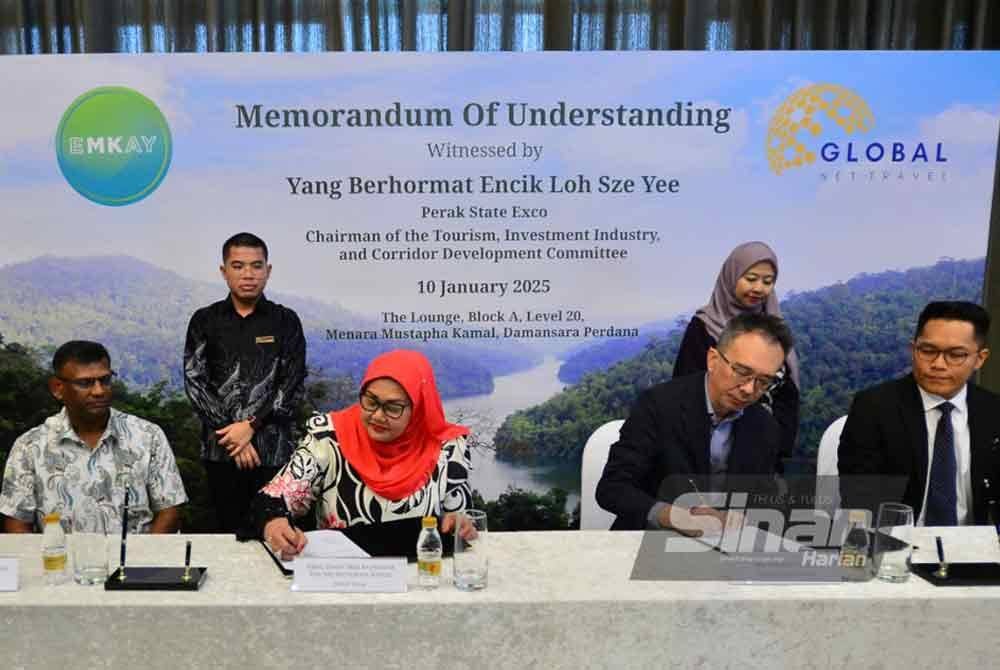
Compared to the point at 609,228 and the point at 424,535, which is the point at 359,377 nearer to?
the point at 609,228

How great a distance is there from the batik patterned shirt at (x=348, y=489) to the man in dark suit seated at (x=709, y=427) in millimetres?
403

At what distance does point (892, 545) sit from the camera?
1.71 metres

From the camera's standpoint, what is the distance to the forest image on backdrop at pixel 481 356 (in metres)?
3.56

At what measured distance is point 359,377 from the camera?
3.67 m

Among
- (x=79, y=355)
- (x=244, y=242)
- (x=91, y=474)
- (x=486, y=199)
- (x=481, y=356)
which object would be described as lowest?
(x=91, y=474)

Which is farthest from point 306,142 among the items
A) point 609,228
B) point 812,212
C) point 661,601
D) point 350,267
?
point 661,601

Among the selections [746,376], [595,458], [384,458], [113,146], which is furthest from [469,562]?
[113,146]

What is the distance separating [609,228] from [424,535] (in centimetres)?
214

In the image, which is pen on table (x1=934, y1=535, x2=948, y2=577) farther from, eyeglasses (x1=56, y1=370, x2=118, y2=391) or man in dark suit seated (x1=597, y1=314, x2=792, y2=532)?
eyeglasses (x1=56, y1=370, x2=118, y2=391)

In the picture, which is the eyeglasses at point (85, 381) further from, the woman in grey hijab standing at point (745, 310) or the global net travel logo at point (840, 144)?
the global net travel logo at point (840, 144)

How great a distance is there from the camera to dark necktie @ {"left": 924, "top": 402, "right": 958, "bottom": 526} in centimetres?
242

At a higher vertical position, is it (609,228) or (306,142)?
(306,142)

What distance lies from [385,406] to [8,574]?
845mm

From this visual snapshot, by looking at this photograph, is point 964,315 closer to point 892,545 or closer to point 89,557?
point 892,545
